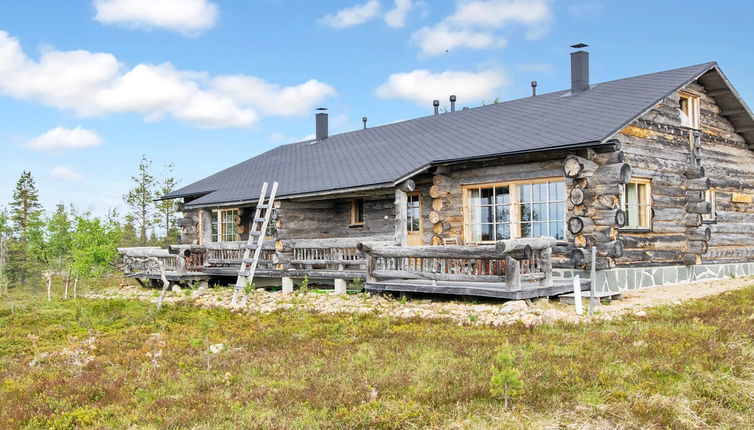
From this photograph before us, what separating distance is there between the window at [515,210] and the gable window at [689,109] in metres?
5.37

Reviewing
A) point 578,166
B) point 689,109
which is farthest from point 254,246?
point 689,109

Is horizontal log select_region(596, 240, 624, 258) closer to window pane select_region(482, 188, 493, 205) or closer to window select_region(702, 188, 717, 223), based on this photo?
window pane select_region(482, 188, 493, 205)

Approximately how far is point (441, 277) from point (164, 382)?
6.90 metres

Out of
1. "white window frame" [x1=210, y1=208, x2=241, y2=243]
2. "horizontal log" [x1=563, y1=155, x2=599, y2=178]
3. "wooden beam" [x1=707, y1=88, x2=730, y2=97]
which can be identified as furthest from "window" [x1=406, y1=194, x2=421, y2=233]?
"wooden beam" [x1=707, y1=88, x2=730, y2=97]

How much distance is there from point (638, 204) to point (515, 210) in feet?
9.84

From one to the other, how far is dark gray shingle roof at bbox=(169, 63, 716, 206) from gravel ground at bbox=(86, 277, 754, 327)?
324cm

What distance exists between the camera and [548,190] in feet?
49.7

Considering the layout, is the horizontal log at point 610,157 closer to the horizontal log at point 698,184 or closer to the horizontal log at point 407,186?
the horizontal log at point 698,184

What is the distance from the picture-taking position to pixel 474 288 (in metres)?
12.6

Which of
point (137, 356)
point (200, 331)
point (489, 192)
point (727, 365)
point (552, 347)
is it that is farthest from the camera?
point (489, 192)

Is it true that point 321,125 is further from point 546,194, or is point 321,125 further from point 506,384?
point 506,384

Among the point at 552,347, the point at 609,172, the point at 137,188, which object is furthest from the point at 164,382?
the point at 137,188

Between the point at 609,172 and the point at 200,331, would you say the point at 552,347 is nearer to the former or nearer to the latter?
the point at 200,331

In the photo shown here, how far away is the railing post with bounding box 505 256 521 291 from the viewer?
39.5ft
